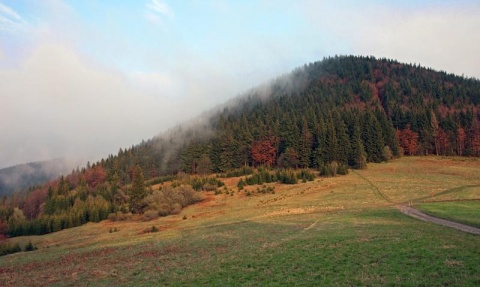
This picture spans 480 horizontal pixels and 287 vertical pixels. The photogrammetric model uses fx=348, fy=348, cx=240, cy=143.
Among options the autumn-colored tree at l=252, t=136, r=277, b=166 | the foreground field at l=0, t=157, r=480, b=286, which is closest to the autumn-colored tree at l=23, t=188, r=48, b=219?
→ the autumn-colored tree at l=252, t=136, r=277, b=166

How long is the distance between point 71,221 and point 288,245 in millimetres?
81290

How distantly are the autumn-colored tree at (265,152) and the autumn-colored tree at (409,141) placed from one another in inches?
1860

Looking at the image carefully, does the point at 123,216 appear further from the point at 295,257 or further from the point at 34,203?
the point at 34,203

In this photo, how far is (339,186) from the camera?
8075 centimetres

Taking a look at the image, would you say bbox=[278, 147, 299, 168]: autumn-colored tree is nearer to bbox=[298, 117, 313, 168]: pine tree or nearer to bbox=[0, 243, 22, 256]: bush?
bbox=[298, 117, 313, 168]: pine tree

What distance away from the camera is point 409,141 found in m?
127

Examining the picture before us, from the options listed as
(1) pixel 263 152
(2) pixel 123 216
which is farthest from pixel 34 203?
(1) pixel 263 152

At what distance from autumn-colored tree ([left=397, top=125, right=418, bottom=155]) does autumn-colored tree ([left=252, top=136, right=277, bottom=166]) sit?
47.2 metres

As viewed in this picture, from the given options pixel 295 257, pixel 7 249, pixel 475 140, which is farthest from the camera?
pixel 475 140

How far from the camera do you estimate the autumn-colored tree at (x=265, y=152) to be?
4907 inches

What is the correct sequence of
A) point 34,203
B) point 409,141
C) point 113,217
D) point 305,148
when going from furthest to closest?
point 34,203
point 409,141
point 305,148
point 113,217

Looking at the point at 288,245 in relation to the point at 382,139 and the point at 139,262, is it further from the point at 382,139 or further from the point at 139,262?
the point at 382,139

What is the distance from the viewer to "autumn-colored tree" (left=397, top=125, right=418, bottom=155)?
12606 centimetres

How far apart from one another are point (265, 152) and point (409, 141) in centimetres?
5294
